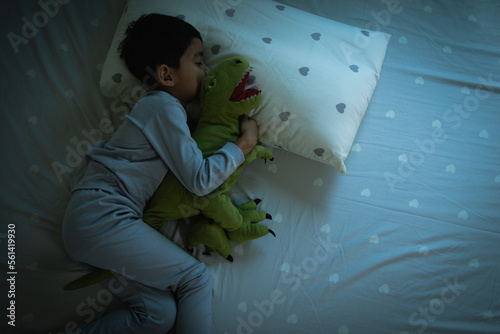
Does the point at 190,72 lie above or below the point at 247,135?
above

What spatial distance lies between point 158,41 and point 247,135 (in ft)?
1.33

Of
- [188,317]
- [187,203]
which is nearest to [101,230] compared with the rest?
[187,203]

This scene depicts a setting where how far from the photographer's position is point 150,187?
3.42 feet

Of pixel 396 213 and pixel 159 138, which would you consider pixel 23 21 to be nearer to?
pixel 159 138

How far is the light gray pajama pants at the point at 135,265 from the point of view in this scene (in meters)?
Answer: 0.94

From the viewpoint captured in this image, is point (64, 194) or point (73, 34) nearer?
point (64, 194)

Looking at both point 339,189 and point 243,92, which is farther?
point 339,189

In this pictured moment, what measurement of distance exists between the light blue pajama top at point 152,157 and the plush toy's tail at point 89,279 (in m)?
0.22

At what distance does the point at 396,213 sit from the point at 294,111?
49cm

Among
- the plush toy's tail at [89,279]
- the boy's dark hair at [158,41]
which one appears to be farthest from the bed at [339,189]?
the boy's dark hair at [158,41]

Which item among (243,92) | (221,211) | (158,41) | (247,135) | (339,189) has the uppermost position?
(158,41)

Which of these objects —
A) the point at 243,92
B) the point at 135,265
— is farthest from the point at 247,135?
the point at 135,265

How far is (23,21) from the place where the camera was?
1255mm

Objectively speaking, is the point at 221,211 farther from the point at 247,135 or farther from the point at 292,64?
the point at 292,64
